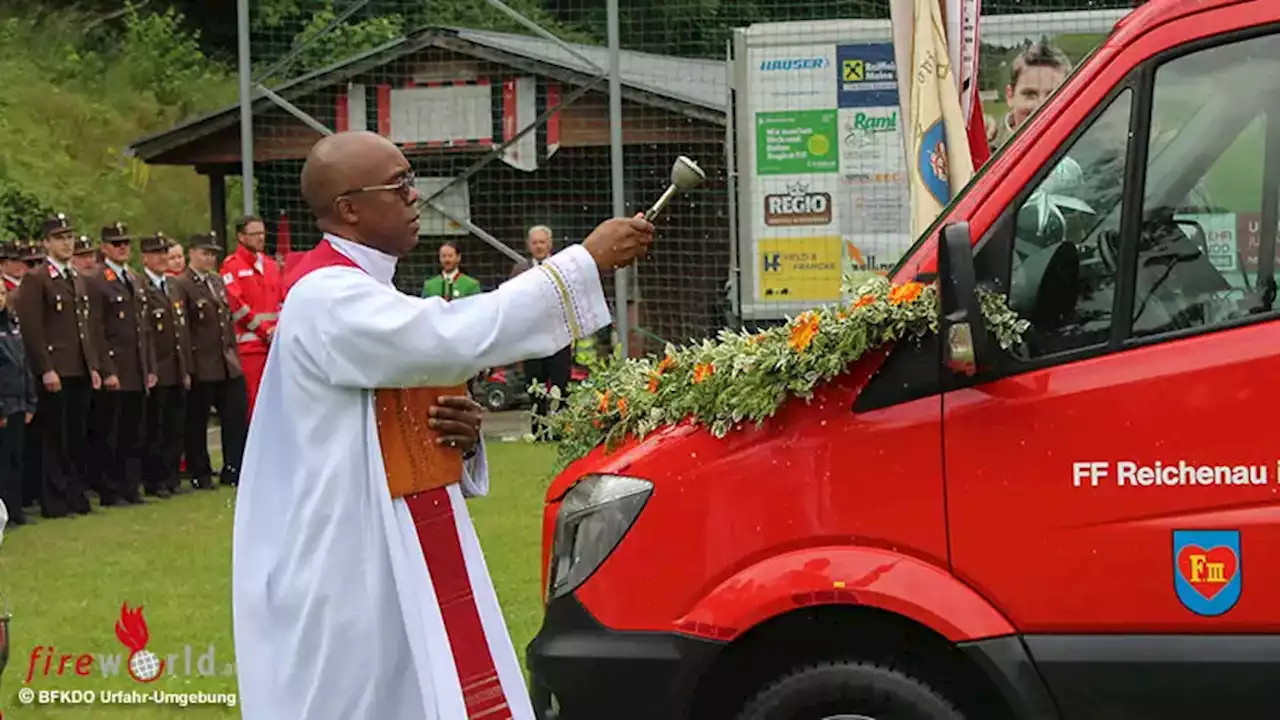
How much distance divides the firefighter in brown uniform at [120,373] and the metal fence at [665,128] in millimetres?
2939

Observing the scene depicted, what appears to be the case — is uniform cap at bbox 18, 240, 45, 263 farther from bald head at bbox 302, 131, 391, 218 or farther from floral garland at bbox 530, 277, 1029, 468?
bald head at bbox 302, 131, 391, 218

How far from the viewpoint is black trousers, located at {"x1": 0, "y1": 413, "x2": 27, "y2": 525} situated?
13.1m

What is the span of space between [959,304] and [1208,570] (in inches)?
35.7

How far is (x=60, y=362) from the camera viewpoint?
13.7 m

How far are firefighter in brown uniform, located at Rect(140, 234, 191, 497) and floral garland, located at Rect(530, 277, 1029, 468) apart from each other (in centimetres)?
1009

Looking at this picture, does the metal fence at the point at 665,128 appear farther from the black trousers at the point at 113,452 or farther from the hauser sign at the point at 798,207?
the black trousers at the point at 113,452

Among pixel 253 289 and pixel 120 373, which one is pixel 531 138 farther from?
pixel 120 373

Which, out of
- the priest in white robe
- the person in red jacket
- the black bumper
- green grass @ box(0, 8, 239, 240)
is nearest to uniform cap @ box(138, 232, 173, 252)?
the person in red jacket

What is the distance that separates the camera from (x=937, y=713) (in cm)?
487

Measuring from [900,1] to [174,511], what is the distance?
8502mm

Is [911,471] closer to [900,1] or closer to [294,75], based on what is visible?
[900,1]

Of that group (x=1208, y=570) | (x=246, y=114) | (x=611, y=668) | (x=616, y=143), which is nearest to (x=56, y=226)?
(x=246, y=114)

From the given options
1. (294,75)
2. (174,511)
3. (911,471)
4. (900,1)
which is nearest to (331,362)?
(911,471)

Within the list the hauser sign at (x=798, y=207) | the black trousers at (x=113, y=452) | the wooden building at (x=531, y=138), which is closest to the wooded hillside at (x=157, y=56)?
the wooden building at (x=531, y=138)
